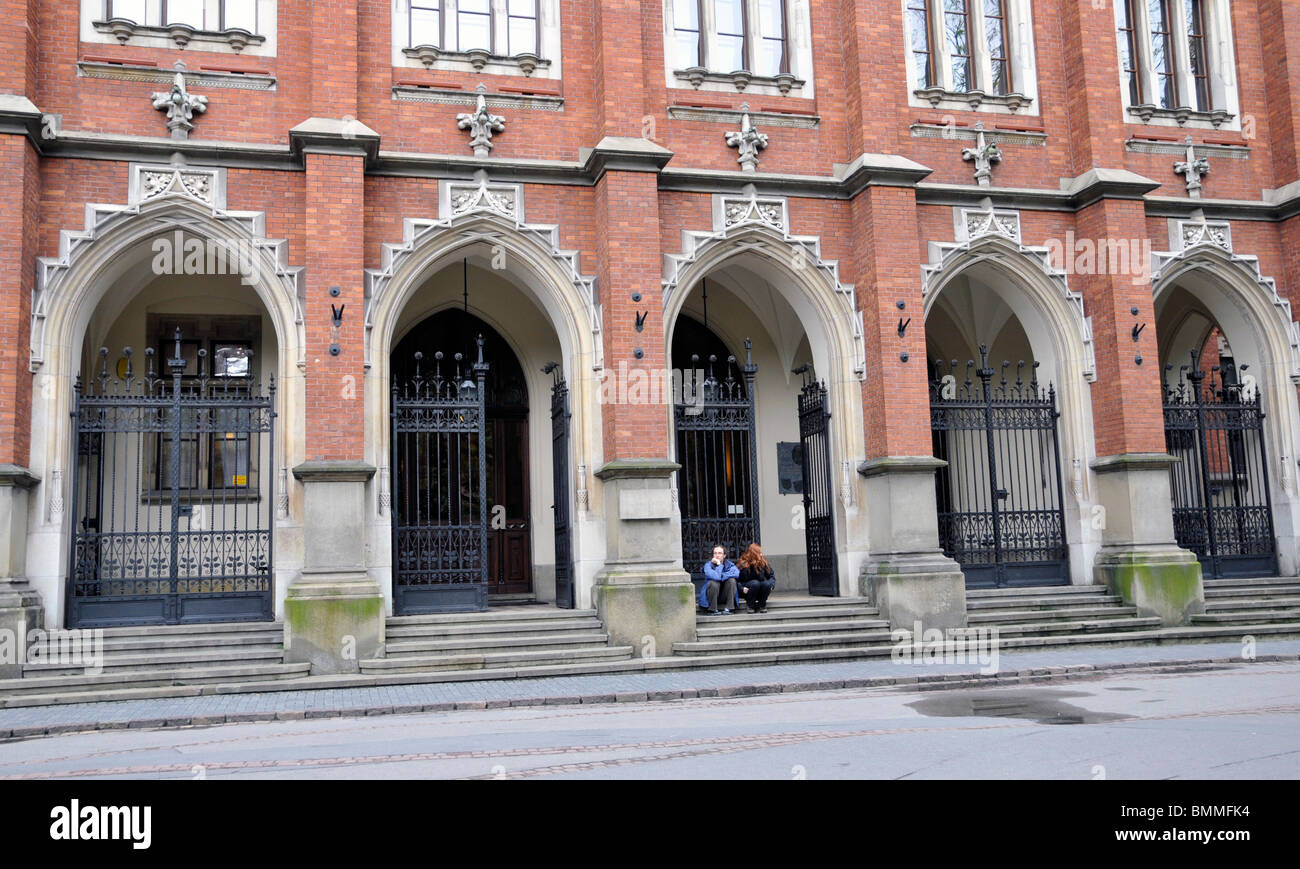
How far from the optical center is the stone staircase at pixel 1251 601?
15125mm

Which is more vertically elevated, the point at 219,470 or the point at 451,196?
the point at 451,196

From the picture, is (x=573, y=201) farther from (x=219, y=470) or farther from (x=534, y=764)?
(x=534, y=764)

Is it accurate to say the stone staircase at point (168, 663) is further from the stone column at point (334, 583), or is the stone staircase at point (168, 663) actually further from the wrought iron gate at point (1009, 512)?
the wrought iron gate at point (1009, 512)

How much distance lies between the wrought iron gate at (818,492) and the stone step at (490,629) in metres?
3.74

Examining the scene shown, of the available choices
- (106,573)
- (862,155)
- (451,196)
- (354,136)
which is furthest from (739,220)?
(106,573)

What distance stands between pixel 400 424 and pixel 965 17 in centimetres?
1026

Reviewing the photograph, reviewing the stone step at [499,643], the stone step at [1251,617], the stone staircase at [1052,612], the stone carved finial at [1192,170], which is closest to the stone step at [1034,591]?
the stone staircase at [1052,612]

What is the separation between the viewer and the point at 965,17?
54.9 feet

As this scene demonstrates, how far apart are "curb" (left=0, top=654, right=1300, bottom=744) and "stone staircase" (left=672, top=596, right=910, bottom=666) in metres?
1.70

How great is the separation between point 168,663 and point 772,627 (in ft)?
22.4

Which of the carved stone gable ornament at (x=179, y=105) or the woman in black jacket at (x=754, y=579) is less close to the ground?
the carved stone gable ornament at (x=179, y=105)

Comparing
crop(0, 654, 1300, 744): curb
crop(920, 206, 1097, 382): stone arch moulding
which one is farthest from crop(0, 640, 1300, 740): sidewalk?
crop(920, 206, 1097, 382): stone arch moulding

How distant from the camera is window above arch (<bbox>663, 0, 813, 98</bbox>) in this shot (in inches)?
606

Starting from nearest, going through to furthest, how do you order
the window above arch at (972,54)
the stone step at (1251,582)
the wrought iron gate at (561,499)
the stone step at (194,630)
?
the stone step at (194,630), the wrought iron gate at (561,499), the stone step at (1251,582), the window above arch at (972,54)
